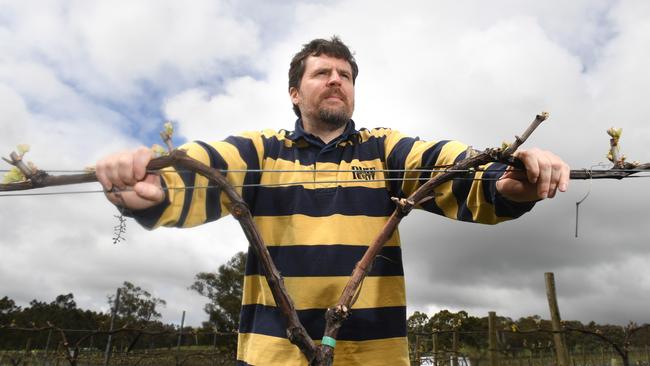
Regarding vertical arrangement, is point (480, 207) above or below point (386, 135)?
below

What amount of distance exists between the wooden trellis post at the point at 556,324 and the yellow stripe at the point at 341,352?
726 cm

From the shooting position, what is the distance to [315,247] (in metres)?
2.17

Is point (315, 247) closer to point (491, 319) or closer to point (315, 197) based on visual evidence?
point (315, 197)

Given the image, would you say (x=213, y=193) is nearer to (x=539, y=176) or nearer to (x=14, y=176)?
(x=14, y=176)

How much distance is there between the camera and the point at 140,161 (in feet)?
5.55

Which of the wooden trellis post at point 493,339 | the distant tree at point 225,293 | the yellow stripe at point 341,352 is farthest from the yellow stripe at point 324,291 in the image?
the distant tree at point 225,293

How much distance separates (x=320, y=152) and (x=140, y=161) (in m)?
1.05

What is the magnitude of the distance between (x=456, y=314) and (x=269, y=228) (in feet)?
32.7

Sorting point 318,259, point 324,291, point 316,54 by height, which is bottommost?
point 324,291

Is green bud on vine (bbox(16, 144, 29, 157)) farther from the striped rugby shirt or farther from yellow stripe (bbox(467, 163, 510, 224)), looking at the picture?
yellow stripe (bbox(467, 163, 510, 224))

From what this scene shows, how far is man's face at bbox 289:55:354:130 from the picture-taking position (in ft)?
8.55

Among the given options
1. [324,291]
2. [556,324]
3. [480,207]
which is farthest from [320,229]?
[556,324]

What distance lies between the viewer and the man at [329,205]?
195cm

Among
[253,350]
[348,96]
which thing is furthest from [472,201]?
[253,350]
